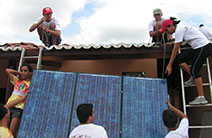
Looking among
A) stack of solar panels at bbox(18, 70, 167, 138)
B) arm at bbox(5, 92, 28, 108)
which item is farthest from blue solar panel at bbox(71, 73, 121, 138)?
arm at bbox(5, 92, 28, 108)

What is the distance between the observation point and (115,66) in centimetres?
608

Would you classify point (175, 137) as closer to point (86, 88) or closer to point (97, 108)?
point (97, 108)

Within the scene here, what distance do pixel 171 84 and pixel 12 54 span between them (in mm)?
4302

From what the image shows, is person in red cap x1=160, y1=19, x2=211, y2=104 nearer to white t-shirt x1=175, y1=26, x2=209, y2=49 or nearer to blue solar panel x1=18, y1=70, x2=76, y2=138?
white t-shirt x1=175, y1=26, x2=209, y2=49

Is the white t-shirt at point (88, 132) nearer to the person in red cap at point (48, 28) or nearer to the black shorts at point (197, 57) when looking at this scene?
the black shorts at point (197, 57)

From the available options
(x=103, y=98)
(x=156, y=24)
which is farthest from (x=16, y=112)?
(x=156, y=24)

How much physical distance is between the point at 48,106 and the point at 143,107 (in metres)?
1.84

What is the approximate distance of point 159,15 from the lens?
611 cm

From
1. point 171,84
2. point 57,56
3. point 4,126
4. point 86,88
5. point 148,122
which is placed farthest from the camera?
point 171,84

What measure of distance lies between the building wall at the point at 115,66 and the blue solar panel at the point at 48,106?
205 centimetres

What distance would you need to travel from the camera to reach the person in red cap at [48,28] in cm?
604

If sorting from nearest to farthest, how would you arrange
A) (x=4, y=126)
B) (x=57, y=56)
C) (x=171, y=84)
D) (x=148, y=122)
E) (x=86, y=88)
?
(x=4, y=126), (x=148, y=122), (x=86, y=88), (x=57, y=56), (x=171, y=84)

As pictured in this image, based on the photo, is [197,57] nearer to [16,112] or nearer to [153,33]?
[153,33]

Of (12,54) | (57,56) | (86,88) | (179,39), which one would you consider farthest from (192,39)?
(12,54)
